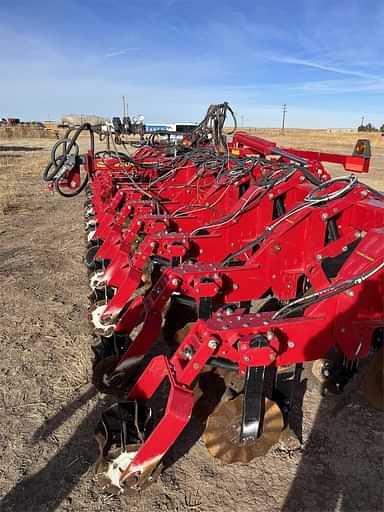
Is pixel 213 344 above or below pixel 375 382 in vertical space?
above

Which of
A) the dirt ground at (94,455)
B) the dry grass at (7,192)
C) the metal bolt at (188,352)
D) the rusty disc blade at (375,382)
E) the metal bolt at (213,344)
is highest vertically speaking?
the metal bolt at (213,344)

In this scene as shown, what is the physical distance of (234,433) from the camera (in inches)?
88.2

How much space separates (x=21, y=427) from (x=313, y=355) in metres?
1.89

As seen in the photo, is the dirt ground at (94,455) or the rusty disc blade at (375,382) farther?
the rusty disc blade at (375,382)

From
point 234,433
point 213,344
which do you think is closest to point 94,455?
point 234,433

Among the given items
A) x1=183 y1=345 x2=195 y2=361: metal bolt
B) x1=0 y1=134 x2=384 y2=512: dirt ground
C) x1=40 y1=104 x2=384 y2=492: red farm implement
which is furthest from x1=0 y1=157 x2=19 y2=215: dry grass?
x1=183 y1=345 x2=195 y2=361: metal bolt

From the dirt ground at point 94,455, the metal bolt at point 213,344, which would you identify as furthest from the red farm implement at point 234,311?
the dirt ground at point 94,455

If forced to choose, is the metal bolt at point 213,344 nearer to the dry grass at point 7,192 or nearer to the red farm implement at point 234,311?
the red farm implement at point 234,311

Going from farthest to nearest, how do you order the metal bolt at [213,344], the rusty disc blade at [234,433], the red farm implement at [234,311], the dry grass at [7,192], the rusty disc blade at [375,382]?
the dry grass at [7,192], the rusty disc blade at [375,382], the rusty disc blade at [234,433], the red farm implement at [234,311], the metal bolt at [213,344]

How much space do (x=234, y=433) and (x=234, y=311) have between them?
68 cm

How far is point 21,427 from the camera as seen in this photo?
2.62 m

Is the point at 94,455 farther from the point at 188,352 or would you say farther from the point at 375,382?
the point at 375,382

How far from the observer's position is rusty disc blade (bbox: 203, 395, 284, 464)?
7.27 feet

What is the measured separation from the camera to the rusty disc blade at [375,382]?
275 centimetres
